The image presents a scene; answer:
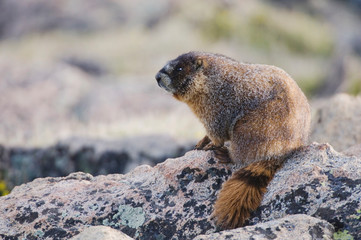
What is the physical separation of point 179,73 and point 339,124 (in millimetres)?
3310

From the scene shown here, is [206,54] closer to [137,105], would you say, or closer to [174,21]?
[137,105]

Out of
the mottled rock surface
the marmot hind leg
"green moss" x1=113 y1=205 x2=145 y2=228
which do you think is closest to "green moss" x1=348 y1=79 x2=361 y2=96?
the marmot hind leg

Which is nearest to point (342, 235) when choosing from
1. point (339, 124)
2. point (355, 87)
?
point (339, 124)

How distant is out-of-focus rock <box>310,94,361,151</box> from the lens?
28.9ft

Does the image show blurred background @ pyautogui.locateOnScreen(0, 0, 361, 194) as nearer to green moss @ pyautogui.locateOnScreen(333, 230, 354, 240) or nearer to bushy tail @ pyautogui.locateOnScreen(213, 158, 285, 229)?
bushy tail @ pyautogui.locateOnScreen(213, 158, 285, 229)

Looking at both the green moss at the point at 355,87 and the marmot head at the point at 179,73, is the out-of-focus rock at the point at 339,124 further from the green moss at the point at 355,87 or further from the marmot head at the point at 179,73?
the green moss at the point at 355,87

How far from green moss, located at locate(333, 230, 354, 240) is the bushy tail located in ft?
2.97

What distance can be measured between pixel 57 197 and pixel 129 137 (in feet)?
20.5

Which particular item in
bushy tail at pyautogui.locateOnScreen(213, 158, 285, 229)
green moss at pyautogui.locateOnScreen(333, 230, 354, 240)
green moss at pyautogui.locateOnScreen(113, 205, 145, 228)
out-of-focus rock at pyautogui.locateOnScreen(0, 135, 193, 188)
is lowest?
green moss at pyautogui.locateOnScreen(333, 230, 354, 240)

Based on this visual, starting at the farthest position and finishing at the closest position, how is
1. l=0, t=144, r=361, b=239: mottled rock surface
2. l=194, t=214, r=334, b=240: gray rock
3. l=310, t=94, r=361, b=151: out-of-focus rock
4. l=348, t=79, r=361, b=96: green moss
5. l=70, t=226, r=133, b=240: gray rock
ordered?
1. l=348, t=79, r=361, b=96: green moss
2. l=310, t=94, r=361, b=151: out-of-focus rock
3. l=0, t=144, r=361, b=239: mottled rock surface
4. l=194, t=214, r=334, b=240: gray rock
5. l=70, t=226, r=133, b=240: gray rock

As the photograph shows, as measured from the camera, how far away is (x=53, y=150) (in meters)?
11.9

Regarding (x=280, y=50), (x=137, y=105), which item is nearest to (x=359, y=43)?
(x=280, y=50)

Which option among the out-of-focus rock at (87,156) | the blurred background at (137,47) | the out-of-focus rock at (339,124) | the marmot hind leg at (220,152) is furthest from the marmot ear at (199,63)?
the blurred background at (137,47)

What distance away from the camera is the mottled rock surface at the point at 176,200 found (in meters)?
5.02
